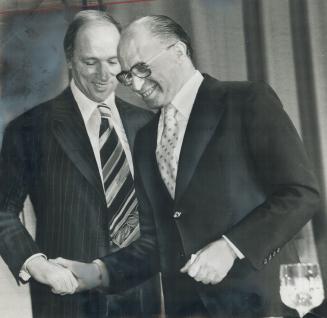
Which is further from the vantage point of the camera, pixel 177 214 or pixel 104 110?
pixel 104 110

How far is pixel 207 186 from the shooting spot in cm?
310

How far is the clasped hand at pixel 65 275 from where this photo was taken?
3188mm

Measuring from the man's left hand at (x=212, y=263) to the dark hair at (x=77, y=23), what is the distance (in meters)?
1.15

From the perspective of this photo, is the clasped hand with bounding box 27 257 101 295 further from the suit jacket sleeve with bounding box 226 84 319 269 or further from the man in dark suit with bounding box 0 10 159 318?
the suit jacket sleeve with bounding box 226 84 319 269

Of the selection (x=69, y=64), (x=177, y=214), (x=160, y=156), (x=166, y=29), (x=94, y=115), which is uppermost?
(x=166, y=29)

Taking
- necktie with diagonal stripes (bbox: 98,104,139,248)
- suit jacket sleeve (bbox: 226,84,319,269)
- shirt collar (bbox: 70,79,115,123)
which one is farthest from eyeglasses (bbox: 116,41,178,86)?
suit jacket sleeve (bbox: 226,84,319,269)

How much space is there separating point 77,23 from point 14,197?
91 centimetres

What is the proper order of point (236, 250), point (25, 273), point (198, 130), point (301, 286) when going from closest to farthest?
point (301, 286) → point (236, 250) → point (198, 130) → point (25, 273)

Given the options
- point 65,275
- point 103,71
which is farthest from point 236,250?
point 103,71

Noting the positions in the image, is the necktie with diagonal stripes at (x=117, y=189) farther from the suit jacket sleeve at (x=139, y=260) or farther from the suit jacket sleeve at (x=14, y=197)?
the suit jacket sleeve at (x=14, y=197)

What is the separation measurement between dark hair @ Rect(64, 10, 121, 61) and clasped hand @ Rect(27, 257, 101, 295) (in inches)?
39.3

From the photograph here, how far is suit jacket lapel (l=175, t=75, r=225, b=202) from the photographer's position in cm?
312

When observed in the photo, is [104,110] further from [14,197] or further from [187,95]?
[14,197]

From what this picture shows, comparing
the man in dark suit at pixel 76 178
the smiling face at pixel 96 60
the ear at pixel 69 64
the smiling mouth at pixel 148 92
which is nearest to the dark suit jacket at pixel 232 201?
the man in dark suit at pixel 76 178
